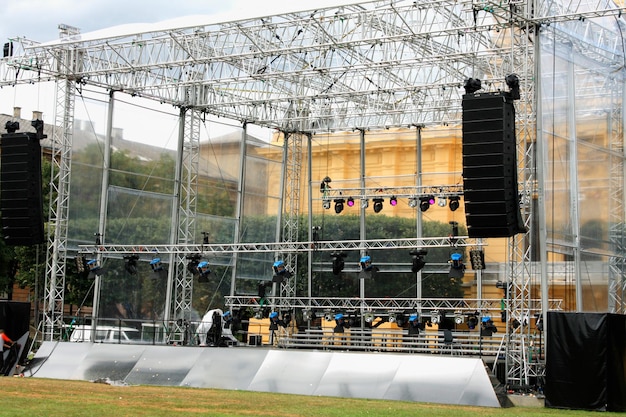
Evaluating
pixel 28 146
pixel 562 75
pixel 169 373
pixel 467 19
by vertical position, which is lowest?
pixel 169 373

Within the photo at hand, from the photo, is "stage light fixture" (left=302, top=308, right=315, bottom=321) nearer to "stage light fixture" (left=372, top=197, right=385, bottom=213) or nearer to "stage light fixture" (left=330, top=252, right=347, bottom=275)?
"stage light fixture" (left=330, top=252, right=347, bottom=275)

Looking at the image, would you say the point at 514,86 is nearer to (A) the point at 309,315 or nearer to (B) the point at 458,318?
(B) the point at 458,318

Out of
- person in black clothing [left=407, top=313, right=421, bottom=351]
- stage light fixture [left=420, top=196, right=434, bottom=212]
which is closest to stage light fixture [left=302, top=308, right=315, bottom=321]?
person in black clothing [left=407, top=313, right=421, bottom=351]

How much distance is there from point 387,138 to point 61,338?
12928mm

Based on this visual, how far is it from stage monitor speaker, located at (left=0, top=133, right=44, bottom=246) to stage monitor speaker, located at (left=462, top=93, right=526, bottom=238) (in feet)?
37.0

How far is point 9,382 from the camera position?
19609 millimetres

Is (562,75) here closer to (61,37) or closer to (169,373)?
(169,373)

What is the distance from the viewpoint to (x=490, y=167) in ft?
58.3

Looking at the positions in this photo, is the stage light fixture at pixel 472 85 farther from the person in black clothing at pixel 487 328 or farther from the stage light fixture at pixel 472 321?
the stage light fixture at pixel 472 321

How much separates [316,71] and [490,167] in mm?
7798

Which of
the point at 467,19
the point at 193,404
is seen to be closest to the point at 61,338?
the point at 193,404

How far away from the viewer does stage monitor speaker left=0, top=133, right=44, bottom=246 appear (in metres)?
23.9

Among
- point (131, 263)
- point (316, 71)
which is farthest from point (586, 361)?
point (131, 263)

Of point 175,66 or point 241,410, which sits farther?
point 175,66
